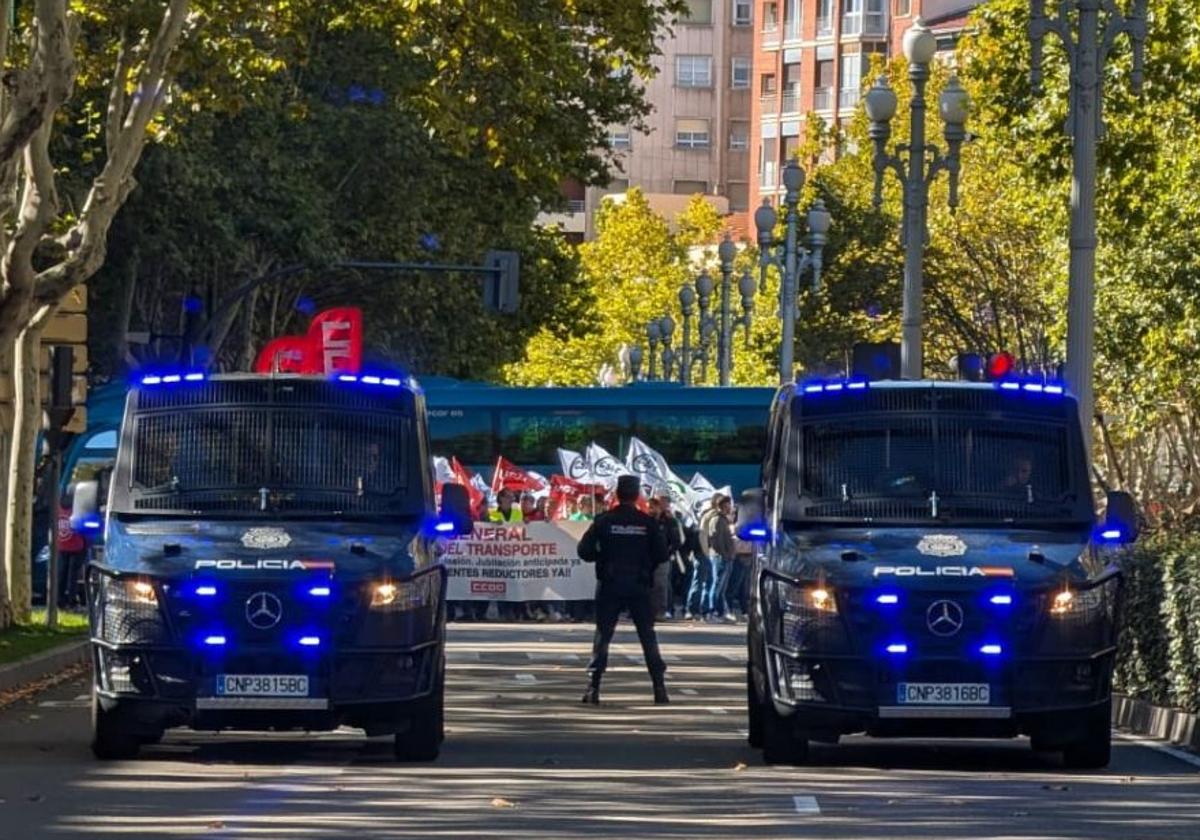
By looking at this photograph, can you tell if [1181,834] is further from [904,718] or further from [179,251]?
[179,251]

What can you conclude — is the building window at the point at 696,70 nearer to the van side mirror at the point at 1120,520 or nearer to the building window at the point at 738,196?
the building window at the point at 738,196

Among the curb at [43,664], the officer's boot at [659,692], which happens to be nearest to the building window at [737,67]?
the curb at [43,664]

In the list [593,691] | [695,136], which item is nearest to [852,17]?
[695,136]

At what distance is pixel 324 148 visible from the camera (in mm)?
51125

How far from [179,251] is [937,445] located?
31.0 m

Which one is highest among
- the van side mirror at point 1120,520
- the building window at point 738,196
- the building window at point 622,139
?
the building window at point 622,139

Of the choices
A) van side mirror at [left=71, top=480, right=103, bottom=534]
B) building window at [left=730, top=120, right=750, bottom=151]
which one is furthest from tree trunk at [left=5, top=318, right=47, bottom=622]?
building window at [left=730, top=120, right=750, bottom=151]

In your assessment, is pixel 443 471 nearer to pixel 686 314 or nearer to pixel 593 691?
pixel 593 691

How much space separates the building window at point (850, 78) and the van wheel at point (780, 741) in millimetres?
120604

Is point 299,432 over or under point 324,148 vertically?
under

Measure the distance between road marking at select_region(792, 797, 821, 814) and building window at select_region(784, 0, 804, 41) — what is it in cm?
12860

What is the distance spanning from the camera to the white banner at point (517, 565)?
44.2 m

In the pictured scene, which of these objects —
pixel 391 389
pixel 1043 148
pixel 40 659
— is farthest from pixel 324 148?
pixel 391 389

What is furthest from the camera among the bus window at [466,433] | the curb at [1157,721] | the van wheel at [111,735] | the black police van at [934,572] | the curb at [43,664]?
the bus window at [466,433]
